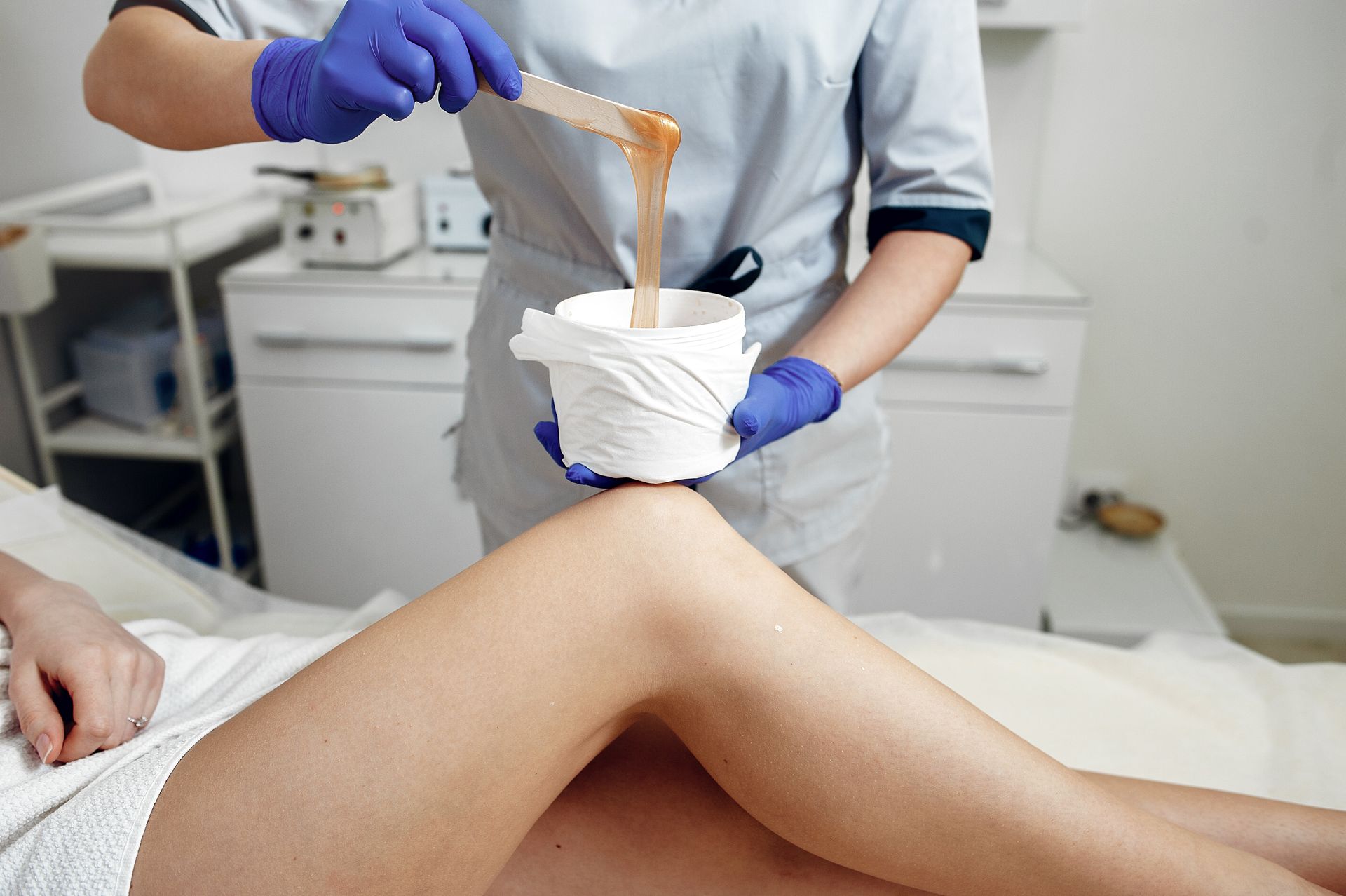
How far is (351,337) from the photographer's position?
1.95 m

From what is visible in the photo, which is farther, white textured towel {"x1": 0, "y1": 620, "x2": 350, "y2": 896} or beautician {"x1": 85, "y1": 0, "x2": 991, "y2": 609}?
beautician {"x1": 85, "y1": 0, "x2": 991, "y2": 609}

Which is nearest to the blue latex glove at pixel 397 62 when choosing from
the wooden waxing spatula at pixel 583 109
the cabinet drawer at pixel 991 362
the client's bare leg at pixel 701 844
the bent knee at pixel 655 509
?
the wooden waxing spatula at pixel 583 109

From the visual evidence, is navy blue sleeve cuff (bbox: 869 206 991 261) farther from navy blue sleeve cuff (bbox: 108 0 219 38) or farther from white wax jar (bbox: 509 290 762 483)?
navy blue sleeve cuff (bbox: 108 0 219 38)

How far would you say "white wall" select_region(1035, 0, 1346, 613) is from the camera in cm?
209

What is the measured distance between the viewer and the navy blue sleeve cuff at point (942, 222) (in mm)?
1063

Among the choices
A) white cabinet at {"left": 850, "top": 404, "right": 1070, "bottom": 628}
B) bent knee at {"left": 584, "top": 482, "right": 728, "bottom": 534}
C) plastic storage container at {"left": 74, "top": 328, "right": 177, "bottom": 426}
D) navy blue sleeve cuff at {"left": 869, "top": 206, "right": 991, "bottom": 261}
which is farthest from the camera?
plastic storage container at {"left": 74, "top": 328, "right": 177, "bottom": 426}

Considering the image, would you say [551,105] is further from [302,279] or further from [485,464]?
[302,279]

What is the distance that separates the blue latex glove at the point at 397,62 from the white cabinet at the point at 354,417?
1.14 m

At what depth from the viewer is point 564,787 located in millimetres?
877

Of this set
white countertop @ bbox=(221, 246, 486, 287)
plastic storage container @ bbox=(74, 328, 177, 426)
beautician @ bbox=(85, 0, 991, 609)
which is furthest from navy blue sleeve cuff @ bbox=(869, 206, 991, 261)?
plastic storage container @ bbox=(74, 328, 177, 426)

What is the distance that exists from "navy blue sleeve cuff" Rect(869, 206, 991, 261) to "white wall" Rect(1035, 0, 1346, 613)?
1.29 meters

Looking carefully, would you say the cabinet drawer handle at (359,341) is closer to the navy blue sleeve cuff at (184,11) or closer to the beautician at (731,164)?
the beautician at (731,164)

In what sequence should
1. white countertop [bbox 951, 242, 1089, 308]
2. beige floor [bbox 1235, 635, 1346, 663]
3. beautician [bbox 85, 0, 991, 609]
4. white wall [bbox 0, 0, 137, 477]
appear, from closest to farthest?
beautician [bbox 85, 0, 991, 609]
white wall [bbox 0, 0, 137, 477]
white countertop [bbox 951, 242, 1089, 308]
beige floor [bbox 1235, 635, 1346, 663]

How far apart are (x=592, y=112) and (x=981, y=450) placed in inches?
54.6
